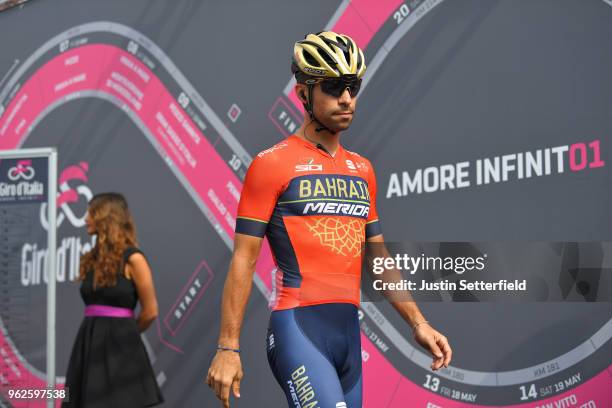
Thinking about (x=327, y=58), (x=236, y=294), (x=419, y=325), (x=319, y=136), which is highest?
(x=327, y=58)

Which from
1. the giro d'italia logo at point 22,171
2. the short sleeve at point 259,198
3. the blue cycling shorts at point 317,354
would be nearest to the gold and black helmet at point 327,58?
the short sleeve at point 259,198

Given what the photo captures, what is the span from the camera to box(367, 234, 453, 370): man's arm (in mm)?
3361

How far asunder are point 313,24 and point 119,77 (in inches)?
74.6

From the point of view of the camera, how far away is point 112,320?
5609mm

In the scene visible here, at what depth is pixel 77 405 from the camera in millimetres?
5594

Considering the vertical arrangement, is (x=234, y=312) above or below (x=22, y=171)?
below

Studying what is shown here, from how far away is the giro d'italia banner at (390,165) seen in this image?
505 centimetres

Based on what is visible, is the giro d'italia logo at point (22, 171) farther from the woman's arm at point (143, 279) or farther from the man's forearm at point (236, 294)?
the man's forearm at point (236, 294)

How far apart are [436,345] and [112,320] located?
2804 mm

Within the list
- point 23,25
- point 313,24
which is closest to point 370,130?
point 313,24

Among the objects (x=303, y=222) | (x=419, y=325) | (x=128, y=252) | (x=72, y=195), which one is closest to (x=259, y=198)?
(x=303, y=222)

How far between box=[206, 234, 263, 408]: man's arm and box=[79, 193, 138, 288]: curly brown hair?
2.44m

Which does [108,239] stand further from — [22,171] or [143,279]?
[22,171]

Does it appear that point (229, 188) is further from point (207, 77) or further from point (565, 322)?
point (565, 322)
